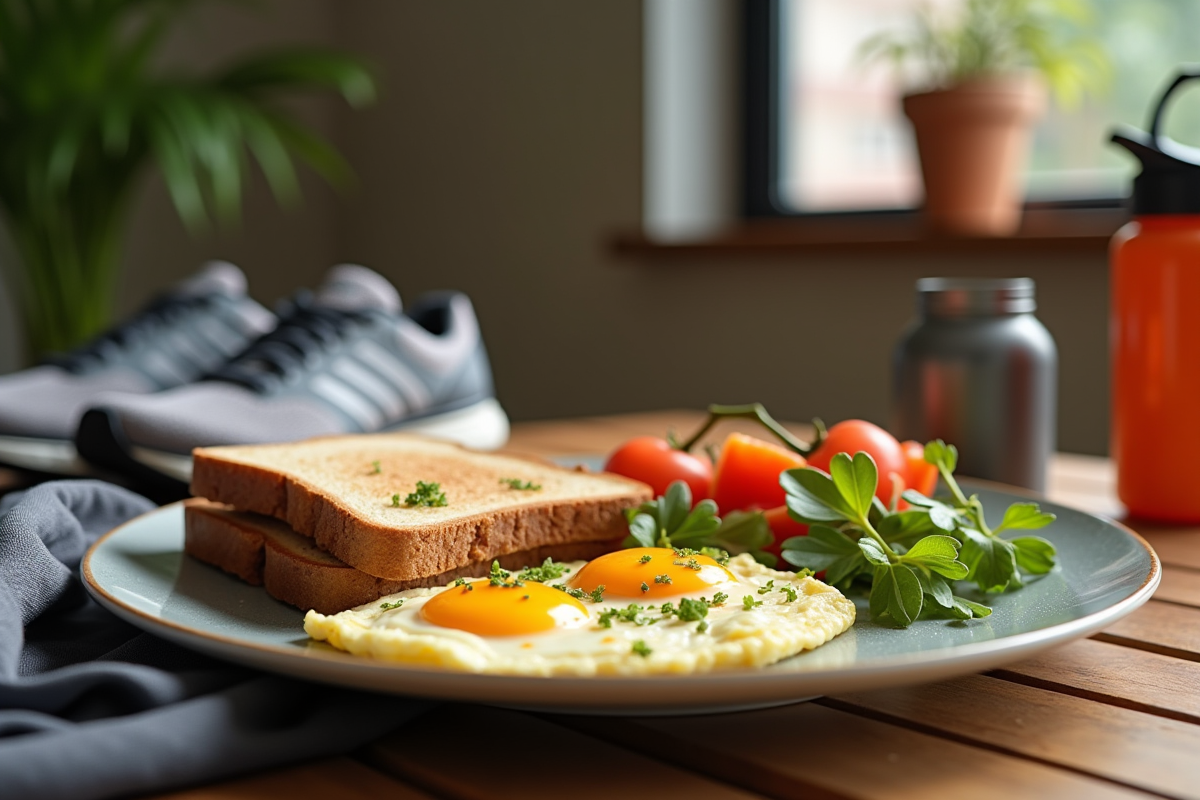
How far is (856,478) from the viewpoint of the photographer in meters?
0.80

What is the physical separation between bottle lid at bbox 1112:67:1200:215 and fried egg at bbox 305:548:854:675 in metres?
0.66

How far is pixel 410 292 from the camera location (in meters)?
4.20

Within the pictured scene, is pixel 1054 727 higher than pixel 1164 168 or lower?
lower

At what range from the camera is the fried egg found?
1.98 ft

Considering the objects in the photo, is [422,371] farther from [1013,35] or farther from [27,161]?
[1013,35]

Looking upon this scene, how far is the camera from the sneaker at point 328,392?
1.29 meters

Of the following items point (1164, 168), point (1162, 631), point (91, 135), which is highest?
Result: point (91, 135)

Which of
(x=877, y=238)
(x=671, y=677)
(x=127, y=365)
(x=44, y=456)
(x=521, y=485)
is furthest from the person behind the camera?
(x=877, y=238)

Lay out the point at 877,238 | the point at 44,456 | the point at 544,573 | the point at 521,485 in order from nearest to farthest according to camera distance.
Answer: the point at 544,573 → the point at 521,485 → the point at 44,456 → the point at 877,238

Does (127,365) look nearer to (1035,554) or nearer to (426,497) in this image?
(426,497)

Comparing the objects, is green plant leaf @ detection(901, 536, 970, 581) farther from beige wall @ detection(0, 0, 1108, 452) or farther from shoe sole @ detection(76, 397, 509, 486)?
beige wall @ detection(0, 0, 1108, 452)

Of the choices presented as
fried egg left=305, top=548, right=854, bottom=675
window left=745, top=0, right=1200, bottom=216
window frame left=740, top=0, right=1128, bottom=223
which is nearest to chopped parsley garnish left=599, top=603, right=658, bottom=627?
fried egg left=305, top=548, right=854, bottom=675

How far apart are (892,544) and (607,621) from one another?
26cm

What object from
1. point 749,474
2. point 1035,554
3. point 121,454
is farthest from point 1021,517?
point 121,454
